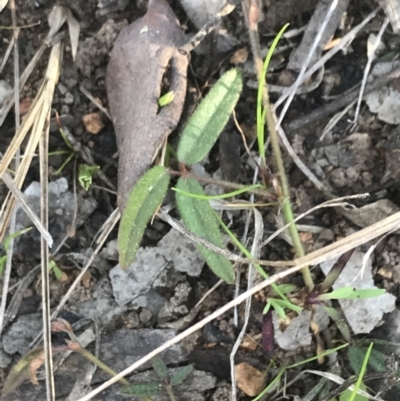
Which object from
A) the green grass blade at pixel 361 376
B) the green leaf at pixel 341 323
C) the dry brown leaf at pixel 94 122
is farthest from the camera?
the dry brown leaf at pixel 94 122

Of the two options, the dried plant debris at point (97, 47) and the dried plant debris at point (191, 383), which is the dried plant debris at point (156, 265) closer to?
the dried plant debris at point (191, 383)

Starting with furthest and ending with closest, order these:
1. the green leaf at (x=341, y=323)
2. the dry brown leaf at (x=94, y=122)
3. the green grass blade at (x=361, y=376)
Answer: the dry brown leaf at (x=94, y=122)
the green leaf at (x=341, y=323)
the green grass blade at (x=361, y=376)

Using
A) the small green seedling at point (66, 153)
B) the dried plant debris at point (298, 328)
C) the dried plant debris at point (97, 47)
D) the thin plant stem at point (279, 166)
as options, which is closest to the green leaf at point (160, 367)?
the dried plant debris at point (298, 328)

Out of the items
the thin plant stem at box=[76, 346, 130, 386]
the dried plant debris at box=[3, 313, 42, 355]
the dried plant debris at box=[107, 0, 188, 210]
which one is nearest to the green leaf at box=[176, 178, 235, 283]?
the dried plant debris at box=[107, 0, 188, 210]

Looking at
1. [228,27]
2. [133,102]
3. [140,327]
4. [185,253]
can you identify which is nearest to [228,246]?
[185,253]

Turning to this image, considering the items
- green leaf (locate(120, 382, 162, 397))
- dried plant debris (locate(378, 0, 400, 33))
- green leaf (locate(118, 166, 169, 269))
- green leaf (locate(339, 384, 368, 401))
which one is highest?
dried plant debris (locate(378, 0, 400, 33))

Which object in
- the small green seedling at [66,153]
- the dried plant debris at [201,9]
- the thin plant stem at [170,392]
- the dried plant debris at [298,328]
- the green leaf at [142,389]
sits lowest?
the dried plant debris at [298,328]

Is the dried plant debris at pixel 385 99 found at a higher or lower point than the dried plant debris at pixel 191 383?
higher

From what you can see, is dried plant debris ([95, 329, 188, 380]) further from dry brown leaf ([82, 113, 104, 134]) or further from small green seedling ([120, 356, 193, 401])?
dry brown leaf ([82, 113, 104, 134])
